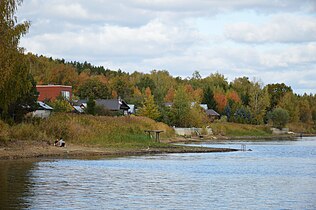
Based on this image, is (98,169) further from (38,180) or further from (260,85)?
(260,85)

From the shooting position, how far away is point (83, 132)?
6256 centimetres

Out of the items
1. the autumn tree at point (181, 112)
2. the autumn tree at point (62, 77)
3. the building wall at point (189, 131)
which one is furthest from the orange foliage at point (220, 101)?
the autumn tree at point (181, 112)

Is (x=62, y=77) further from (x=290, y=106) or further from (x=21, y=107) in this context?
(x=21, y=107)

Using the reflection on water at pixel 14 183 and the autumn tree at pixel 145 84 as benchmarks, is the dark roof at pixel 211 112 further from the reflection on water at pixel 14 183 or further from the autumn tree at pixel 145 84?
the reflection on water at pixel 14 183

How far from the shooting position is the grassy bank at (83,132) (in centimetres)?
5594

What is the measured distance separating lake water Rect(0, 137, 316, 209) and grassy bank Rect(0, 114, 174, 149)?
7746 millimetres

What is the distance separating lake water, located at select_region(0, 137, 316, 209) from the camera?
27.8m

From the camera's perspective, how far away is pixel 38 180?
117ft

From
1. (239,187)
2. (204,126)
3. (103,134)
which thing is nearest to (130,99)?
(204,126)

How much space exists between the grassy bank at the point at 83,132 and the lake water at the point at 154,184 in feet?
25.4

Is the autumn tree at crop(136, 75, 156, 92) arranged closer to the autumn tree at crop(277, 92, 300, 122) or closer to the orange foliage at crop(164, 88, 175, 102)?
the orange foliage at crop(164, 88, 175, 102)

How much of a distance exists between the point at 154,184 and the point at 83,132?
2810 cm

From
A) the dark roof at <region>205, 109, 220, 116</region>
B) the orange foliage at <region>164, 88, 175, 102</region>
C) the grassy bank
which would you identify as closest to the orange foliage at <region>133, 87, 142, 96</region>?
the orange foliage at <region>164, 88, 175, 102</region>

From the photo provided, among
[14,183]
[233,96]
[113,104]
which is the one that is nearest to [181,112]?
[113,104]
